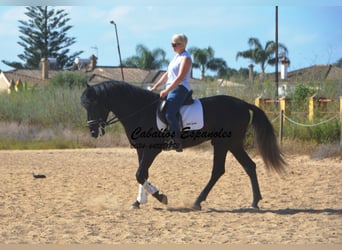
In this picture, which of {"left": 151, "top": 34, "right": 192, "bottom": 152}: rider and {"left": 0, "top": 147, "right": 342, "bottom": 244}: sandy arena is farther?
{"left": 151, "top": 34, "right": 192, "bottom": 152}: rider

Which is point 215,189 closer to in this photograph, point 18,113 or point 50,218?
point 50,218

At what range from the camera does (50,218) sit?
7348 mm

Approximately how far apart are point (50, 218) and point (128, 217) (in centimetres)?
98

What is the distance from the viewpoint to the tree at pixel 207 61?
194ft

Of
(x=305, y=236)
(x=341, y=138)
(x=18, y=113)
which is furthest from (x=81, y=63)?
(x=305, y=236)

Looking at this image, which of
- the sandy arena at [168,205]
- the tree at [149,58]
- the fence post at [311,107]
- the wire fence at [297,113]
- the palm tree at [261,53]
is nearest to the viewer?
the sandy arena at [168,205]

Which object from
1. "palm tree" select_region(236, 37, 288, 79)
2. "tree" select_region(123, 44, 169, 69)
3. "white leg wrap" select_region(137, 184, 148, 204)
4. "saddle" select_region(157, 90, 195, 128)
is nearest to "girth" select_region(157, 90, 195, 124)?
"saddle" select_region(157, 90, 195, 128)

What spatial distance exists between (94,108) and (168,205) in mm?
1853

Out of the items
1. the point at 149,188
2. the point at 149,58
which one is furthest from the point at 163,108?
the point at 149,58

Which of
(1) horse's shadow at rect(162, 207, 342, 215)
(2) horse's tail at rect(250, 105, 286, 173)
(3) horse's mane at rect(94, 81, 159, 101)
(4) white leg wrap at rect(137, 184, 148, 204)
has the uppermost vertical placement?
(3) horse's mane at rect(94, 81, 159, 101)

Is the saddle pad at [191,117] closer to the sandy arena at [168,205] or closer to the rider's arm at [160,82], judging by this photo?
the rider's arm at [160,82]

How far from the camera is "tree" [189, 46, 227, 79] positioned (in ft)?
194

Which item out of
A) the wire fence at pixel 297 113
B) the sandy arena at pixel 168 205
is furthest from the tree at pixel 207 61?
the sandy arena at pixel 168 205

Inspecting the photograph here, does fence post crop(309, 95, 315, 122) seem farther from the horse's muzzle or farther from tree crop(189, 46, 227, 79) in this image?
tree crop(189, 46, 227, 79)
